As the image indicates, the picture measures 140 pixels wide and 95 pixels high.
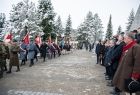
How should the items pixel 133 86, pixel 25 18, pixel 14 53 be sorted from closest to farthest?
pixel 133 86 < pixel 14 53 < pixel 25 18

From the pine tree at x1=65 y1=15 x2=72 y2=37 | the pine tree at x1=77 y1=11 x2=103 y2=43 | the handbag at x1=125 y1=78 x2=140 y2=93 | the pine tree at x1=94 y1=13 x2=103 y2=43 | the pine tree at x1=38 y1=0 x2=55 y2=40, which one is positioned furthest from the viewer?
the pine tree at x1=65 y1=15 x2=72 y2=37

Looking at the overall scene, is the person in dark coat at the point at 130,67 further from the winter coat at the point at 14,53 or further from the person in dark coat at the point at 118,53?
the winter coat at the point at 14,53

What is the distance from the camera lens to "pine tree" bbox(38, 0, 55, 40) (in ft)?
209

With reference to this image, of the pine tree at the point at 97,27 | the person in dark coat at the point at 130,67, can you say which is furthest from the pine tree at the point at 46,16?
the person in dark coat at the point at 130,67

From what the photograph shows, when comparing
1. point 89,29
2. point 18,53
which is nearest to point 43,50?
point 18,53

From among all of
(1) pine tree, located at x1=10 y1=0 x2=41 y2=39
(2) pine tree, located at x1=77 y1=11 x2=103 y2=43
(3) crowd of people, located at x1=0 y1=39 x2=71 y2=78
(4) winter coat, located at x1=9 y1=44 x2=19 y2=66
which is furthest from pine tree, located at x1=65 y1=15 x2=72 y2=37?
(4) winter coat, located at x1=9 y1=44 x2=19 y2=66

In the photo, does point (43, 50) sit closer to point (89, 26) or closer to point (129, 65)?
point (129, 65)

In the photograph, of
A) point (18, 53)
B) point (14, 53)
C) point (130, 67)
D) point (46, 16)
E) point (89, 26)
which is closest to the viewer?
point (130, 67)

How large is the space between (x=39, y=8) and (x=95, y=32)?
32502 millimetres

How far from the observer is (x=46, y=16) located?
63562 millimetres

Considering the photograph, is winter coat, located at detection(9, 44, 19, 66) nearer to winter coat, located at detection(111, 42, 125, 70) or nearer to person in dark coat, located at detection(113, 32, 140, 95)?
winter coat, located at detection(111, 42, 125, 70)

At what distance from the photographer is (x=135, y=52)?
634cm

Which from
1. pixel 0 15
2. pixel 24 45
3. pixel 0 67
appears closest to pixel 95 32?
pixel 0 15

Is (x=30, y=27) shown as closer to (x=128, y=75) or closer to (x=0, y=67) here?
(x=0, y=67)
